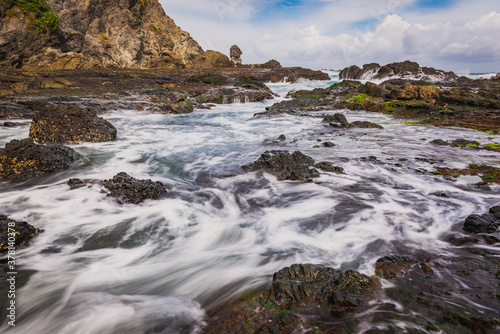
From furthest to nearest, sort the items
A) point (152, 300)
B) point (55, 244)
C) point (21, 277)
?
point (55, 244) → point (21, 277) → point (152, 300)

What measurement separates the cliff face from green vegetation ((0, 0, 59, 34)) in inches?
6.0

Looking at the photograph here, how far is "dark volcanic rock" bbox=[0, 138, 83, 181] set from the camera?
5332 mm

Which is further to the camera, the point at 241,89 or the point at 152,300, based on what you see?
the point at 241,89

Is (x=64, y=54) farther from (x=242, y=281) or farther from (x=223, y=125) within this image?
(x=242, y=281)

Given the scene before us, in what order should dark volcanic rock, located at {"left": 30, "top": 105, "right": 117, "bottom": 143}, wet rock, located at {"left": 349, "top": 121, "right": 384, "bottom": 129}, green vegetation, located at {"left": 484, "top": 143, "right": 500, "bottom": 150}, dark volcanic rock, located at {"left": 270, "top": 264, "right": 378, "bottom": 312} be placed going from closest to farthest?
dark volcanic rock, located at {"left": 270, "top": 264, "right": 378, "bottom": 312}, green vegetation, located at {"left": 484, "top": 143, "right": 500, "bottom": 150}, dark volcanic rock, located at {"left": 30, "top": 105, "right": 117, "bottom": 143}, wet rock, located at {"left": 349, "top": 121, "right": 384, "bottom": 129}

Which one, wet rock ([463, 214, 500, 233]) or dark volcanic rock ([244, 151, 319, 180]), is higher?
dark volcanic rock ([244, 151, 319, 180])

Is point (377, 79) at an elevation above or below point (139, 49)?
below

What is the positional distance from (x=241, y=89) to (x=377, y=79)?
88.0 ft

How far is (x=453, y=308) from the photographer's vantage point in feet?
7.24

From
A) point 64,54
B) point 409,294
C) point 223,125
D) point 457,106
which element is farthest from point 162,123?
point 64,54

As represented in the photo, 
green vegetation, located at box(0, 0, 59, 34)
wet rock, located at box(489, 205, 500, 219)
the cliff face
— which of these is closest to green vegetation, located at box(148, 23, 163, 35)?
the cliff face

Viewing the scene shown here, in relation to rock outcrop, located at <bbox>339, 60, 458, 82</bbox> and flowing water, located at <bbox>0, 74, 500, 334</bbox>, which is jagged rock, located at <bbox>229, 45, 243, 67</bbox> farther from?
flowing water, located at <bbox>0, 74, 500, 334</bbox>

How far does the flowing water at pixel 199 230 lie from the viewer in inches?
103

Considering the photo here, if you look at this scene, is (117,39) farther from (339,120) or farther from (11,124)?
(339,120)
